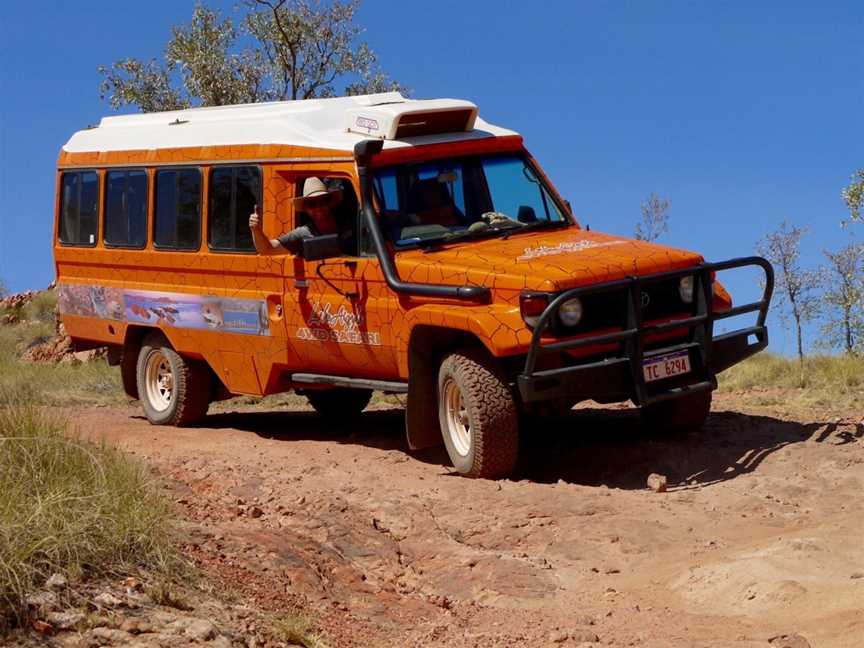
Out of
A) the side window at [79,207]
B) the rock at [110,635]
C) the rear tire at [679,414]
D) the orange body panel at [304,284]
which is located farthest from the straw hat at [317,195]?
the rock at [110,635]

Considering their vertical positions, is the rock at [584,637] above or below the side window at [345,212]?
below

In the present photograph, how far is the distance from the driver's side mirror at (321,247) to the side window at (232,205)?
1.12m

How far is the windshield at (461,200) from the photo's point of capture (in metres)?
10.3

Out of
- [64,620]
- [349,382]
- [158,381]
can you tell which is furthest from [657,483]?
[158,381]

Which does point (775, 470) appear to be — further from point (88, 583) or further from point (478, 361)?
point (88, 583)

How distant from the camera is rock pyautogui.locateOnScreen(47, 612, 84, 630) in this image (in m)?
6.06

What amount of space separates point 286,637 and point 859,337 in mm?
17644

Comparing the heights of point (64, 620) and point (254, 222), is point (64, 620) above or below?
below

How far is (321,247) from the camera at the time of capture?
10.4 m

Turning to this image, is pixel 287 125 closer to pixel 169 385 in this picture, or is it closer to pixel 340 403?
pixel 169 385

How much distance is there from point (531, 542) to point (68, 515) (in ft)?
9.34

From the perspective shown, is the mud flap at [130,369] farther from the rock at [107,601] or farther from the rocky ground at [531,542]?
the rock at [107,601]

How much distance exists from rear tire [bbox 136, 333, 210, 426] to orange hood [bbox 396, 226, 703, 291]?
330 centimetres

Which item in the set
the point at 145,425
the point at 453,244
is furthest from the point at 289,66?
the point at 453,244
